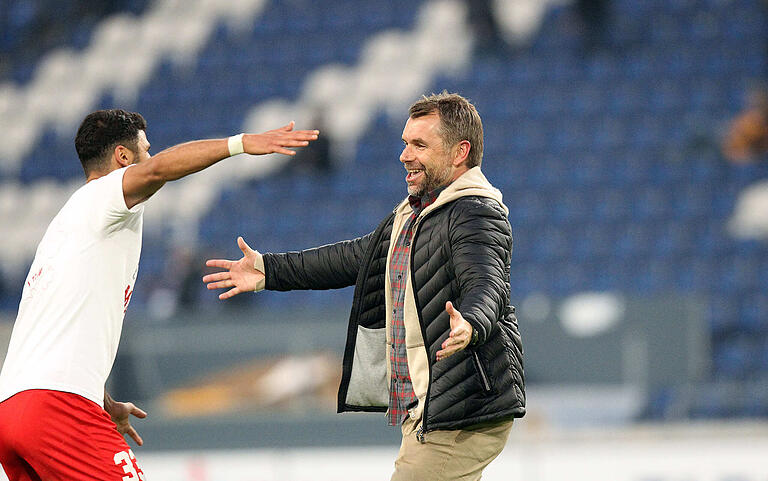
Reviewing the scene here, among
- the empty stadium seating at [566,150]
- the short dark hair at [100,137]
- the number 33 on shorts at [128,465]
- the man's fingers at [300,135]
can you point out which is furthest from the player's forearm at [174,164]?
the empty stadium seating at [566,150]

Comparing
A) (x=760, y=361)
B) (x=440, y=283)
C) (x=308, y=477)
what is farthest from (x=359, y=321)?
(x=760, y=361)

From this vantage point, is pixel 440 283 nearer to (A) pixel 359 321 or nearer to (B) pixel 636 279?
(A) pixel 359 321

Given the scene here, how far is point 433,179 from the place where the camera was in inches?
152

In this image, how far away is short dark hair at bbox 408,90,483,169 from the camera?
385cm

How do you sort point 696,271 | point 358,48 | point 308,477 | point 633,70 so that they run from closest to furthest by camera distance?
point 308,477 → point 696,271 → point 633,70 → point 358,48

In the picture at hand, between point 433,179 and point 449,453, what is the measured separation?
3.22 ft

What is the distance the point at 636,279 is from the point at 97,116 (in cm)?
835

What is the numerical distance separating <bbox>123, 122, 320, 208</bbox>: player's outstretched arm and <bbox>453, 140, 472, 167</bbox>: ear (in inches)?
21.0

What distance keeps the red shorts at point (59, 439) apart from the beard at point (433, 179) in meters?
1.39

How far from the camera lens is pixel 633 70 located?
43.9 feet

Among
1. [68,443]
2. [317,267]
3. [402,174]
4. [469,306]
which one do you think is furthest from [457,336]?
[402,174]

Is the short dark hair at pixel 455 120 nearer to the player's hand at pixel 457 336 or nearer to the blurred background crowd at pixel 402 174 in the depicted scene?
the player's hand at pixel 457 336

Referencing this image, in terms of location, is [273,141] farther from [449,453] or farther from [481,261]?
[449,453]

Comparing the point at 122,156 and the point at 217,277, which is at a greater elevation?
the point at 122,156
